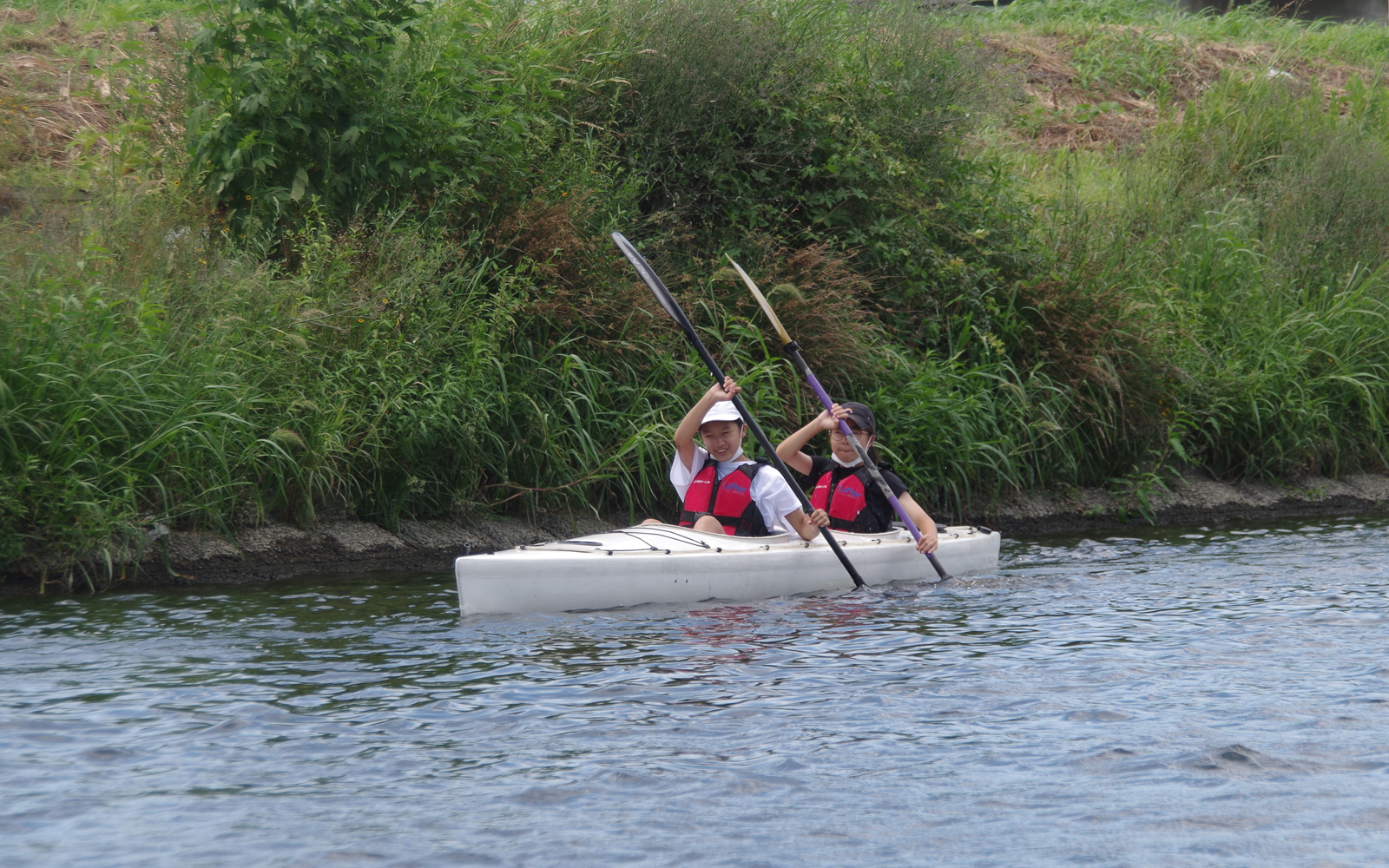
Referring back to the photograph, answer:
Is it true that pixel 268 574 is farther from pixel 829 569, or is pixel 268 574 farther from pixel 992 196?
pixel 992 196

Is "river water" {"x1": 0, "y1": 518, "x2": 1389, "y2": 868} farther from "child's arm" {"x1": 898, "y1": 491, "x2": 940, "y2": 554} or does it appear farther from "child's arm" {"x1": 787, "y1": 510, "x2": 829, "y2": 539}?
"child's arm" {"x1": 898, "y1": 491, "x2": 940, "y2": 554}

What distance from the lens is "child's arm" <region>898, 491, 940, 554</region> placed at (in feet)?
23.9

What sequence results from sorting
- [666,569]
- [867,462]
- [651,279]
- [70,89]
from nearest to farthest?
[666,569] → [651,279] → [867,462] → [70,89]

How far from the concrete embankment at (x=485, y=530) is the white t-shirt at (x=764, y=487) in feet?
3.47

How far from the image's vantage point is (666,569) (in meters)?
6.39

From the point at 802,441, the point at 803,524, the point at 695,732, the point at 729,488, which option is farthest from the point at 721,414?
the point at 695,732

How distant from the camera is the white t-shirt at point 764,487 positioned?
706 cm

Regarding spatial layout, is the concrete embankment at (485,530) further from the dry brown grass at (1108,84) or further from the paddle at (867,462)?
the dry brown grass at (1108,84)

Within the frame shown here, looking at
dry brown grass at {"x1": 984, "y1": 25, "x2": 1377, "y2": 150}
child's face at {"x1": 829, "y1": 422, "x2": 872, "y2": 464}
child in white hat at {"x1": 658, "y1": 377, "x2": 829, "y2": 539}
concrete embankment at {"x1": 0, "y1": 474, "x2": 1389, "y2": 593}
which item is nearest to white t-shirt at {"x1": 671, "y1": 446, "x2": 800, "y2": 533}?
child in white hat at {"x1": 658, "y1": 377, "x2": 829, "y2": 539}

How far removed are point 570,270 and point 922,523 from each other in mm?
2959

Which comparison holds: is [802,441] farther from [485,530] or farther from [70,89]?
[70,89]

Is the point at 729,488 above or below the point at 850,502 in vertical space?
above

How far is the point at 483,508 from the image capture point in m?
7.97

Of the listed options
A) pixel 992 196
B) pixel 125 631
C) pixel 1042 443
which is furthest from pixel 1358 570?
pixel 125 631
